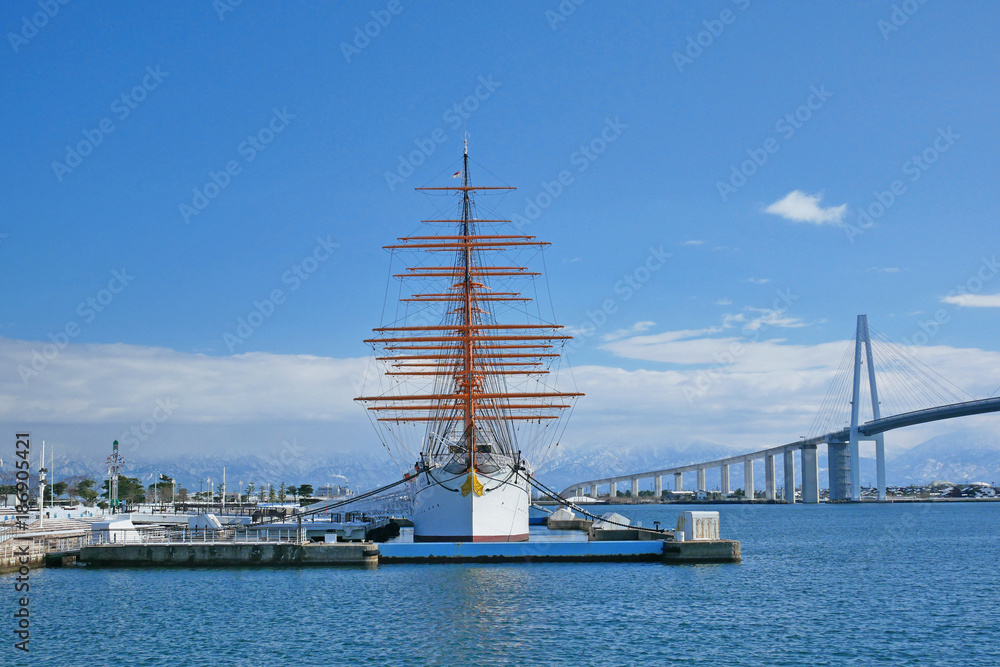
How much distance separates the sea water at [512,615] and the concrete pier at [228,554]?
652mm

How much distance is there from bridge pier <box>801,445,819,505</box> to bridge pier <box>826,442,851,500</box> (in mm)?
4059

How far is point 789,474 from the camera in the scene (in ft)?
585

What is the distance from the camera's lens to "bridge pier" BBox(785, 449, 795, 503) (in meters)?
173

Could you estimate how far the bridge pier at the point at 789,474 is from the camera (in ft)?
568

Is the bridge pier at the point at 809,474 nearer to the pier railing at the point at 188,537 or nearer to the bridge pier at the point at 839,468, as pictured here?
the bridge pier at the point at 839,468

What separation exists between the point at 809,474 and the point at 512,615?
147341mm

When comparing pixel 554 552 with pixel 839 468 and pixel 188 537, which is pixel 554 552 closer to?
pixel 188 537

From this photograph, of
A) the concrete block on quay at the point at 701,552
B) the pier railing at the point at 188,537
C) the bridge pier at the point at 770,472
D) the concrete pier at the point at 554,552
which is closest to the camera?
the concrete block on quay at the point at 701,552

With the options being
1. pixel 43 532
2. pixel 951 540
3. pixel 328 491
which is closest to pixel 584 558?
pixel 43 532

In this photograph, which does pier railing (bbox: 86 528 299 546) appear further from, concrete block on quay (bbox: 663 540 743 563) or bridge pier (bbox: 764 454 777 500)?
bridge pier (bbox: 764 454 777 500)

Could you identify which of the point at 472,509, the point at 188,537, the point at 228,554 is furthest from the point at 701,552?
the point at 188,537

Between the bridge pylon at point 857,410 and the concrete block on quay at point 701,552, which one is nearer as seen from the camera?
the concrete block on quay at point 701,552

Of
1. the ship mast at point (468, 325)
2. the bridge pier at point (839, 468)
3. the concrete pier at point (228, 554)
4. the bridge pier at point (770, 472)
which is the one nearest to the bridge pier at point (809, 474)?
the bridge pier at point (839, 468)

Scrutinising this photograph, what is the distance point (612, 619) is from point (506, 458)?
820 inches
